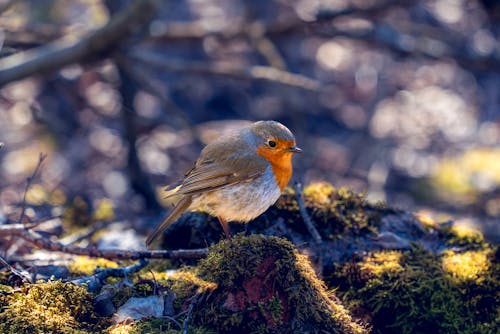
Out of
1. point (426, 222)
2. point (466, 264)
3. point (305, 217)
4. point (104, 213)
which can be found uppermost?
point (305, 217)

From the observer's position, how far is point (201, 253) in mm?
3037

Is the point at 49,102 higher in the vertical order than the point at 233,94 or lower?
higher

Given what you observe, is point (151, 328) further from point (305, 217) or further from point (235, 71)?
point (235, 71)

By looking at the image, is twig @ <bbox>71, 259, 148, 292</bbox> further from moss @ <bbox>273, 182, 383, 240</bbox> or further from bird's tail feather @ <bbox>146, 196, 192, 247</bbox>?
moss @ <bbox>273, 182, 383, 240</bbox>

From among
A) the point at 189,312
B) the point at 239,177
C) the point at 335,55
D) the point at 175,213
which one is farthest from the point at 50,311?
the point at 335,55

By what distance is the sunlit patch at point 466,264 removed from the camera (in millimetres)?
3160

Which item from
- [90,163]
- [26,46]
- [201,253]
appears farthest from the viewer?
[90,163]

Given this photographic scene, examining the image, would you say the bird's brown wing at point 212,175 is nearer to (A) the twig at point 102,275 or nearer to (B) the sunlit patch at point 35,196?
(A) the twig at point 102,275

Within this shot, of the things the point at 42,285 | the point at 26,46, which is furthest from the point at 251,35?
the point at 42,285

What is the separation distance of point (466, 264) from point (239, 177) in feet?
4.79

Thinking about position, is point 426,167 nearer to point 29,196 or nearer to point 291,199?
point 291,199

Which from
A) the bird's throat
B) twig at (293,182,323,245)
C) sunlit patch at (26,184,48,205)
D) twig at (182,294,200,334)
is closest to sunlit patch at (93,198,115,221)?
sunlit patch at (26,184,48,205)

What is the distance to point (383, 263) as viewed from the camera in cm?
321

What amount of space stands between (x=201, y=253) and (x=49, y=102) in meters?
5.47
